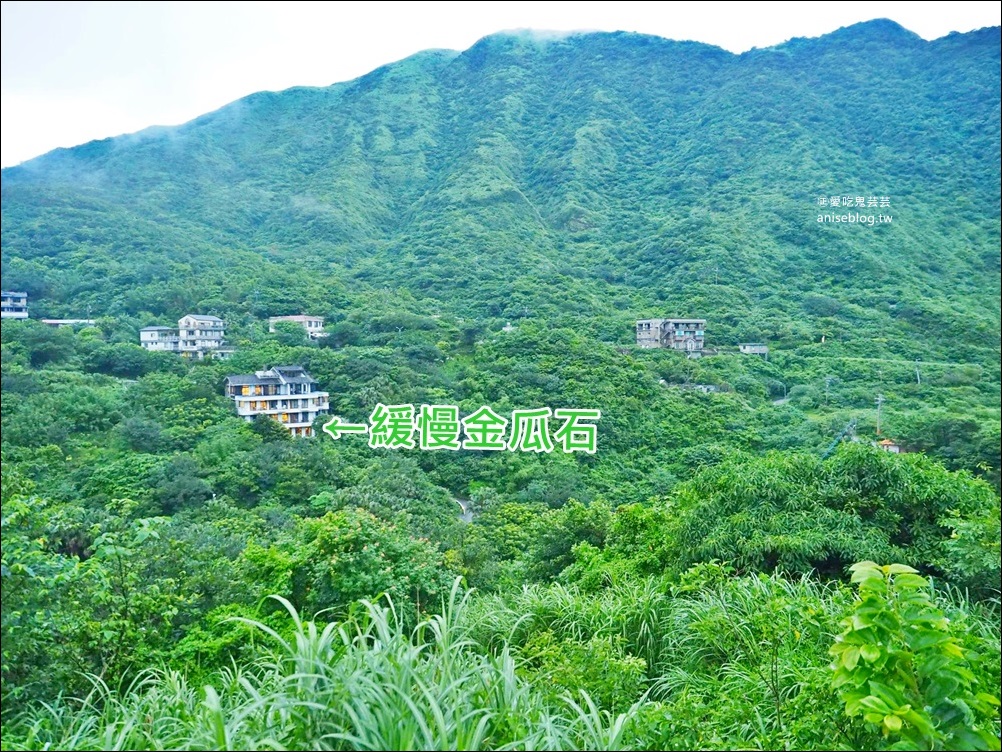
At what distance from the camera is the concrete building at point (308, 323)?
15.5 meters

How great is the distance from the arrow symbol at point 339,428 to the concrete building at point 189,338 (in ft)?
12.5

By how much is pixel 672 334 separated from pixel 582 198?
11.4 meters

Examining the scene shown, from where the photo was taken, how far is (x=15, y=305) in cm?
971

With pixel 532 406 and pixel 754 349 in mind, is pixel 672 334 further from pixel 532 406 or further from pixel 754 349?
pixel 532 406

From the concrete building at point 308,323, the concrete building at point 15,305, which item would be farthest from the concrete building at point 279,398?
the concrete building at point 308,323

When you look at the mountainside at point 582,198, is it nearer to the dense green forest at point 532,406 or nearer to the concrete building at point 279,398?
the dense green forest at point 532,406

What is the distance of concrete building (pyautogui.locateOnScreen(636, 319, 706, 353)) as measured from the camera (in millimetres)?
13711

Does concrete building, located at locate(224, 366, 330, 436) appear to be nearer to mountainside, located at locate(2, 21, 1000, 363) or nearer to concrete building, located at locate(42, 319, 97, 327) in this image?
concrete building, located at locate(42, 319, 97, 327)

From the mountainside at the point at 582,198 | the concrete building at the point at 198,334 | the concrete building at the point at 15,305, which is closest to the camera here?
the concrete building at the point at 15,305

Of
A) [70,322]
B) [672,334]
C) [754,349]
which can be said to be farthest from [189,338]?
[754,349]

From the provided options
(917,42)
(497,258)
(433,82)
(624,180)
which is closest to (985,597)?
(497,258)

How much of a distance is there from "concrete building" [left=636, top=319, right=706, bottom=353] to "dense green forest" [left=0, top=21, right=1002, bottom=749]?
1.57 ft

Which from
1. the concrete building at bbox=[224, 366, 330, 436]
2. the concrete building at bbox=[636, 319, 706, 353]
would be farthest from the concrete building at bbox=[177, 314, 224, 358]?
the concrete building at bbox=[636, 319, 706, 353]

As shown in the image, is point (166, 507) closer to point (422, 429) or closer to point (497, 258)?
point (422, 429)
